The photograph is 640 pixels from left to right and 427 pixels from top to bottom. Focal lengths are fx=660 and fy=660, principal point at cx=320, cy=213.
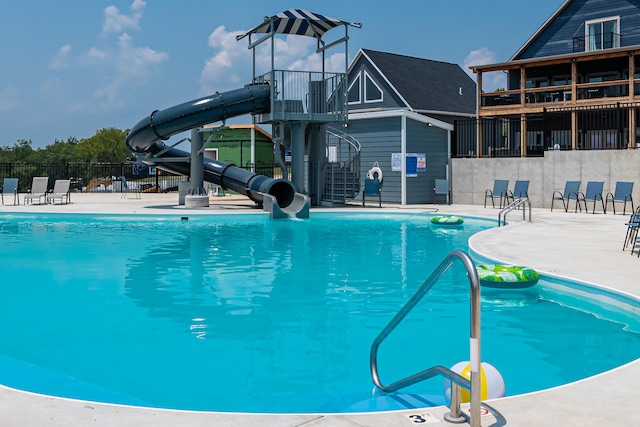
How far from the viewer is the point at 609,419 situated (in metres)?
3.39

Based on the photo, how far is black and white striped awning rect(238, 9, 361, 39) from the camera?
2027cm

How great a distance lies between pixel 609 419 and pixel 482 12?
2792 cm

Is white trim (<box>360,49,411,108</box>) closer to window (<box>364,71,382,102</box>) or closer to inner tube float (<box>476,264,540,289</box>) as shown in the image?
window (<box>364,71,382,102</box>)

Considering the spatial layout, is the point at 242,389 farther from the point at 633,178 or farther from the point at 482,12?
the point at 482,12

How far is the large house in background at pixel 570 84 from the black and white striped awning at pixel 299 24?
6.35 meters

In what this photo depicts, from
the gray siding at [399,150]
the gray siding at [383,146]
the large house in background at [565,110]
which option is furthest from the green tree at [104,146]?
the gray siding at [399,150]

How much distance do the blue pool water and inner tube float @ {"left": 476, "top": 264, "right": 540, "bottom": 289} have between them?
0.43ft

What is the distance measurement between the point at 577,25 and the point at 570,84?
3159 millimetres

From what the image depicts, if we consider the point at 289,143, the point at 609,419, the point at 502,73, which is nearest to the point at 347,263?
the point at 609,419

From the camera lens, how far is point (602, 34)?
89.3 feet

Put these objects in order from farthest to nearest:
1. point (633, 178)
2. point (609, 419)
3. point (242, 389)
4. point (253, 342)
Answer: point (633, 178)
point (253, 342)
point (242, 389)
point (609, 419)

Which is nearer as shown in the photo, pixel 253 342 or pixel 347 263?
pixel 253 342

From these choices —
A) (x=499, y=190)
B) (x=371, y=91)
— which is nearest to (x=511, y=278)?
(x=499, y=190)

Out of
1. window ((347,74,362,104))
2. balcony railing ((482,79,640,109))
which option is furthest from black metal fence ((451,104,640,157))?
window ((347,74,362,104))
